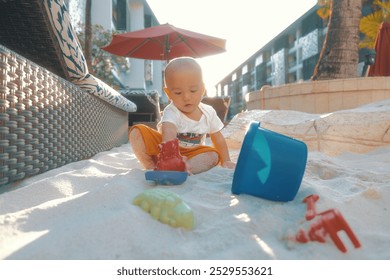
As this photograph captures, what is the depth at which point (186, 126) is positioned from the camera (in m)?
2.08

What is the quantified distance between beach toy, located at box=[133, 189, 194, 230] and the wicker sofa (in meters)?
0.62

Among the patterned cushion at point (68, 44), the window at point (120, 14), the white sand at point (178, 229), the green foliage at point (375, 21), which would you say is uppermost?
the window at point (120, 14)

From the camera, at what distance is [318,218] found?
0.96 meters

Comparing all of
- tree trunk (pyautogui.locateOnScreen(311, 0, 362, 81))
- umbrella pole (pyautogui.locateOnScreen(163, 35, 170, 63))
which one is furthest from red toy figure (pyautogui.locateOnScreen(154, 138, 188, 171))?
umbrella pole (pyautogui.locateOnScreen(163, 35, 170, 63))

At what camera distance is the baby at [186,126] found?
186 centimetres

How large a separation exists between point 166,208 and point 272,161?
0.45 meters

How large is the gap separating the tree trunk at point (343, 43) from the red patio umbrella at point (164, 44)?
6.40ft

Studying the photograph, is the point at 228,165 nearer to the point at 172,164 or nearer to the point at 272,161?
the point at 172,164

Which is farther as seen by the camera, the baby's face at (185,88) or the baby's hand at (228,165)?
the baby's hand at (228,165)

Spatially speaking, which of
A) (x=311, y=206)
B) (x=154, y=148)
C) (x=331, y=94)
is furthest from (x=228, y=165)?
(x=331, y=94)

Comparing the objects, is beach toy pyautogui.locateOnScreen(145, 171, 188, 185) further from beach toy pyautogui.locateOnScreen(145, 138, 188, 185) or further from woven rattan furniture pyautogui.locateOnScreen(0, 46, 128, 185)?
woven rattan furniture pyautogui.locateOnScreen(0, 46, 128, 185)

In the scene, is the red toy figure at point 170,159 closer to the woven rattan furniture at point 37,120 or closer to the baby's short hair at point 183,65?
the baby's short hair at point 183,65

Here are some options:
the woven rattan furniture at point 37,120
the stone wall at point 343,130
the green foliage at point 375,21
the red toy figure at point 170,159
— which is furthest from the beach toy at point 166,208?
the green foliage at point 375,21

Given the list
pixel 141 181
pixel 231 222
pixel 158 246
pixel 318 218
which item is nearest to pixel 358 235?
pixel 318 218
